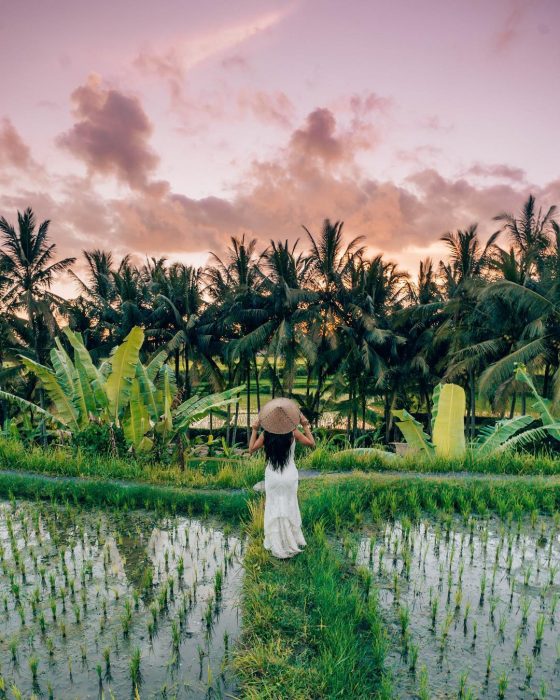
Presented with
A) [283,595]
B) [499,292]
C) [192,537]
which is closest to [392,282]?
[499,292]

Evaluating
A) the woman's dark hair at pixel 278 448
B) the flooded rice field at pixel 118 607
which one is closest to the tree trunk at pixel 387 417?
the flooded rice field at pixel 118 607

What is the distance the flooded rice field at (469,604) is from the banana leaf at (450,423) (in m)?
2.68

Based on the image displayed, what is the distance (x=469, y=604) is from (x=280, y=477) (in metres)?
1.73

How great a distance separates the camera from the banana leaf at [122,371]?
361 inches

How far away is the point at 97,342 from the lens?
81.1 feet

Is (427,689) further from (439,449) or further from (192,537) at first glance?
(439,449)

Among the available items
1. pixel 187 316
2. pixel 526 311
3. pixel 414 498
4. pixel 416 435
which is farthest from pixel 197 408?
pixel 187 316

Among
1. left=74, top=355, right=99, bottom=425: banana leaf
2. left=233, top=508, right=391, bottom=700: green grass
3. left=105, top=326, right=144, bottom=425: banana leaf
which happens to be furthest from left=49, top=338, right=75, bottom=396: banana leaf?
left=233, top=508, right=391, bottom=700: green grass

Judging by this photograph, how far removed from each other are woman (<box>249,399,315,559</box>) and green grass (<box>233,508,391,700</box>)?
0.16 metres

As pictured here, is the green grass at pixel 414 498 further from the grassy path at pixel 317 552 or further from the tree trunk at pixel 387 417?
the tree trunk at pixel 387 417

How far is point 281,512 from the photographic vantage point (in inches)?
185

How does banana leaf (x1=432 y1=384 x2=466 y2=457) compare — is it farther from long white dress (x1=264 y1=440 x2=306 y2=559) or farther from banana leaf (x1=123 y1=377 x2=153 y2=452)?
banana leaf (x1=123 y1=377 x2=153 y2=452)

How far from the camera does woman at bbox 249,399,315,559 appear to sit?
15.3 feet

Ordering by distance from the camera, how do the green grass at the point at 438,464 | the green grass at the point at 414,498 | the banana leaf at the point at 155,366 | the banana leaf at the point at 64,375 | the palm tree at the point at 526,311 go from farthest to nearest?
the palm tree at the point at 526,311 < the banana leaf at the point at 155,366 < the banana leaf at the point at 64,375 < the green grass at the point at 438,464 < the green grass at the point at 414,498
